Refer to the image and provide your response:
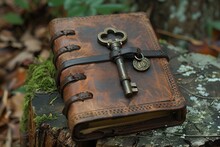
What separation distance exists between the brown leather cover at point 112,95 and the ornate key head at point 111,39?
0.02 metres

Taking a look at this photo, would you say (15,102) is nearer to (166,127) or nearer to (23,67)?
(23,67)

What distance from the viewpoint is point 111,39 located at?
6.10ft

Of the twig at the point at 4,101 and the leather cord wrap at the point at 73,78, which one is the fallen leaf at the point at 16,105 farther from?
the leather cord wrap at the point at 73,78

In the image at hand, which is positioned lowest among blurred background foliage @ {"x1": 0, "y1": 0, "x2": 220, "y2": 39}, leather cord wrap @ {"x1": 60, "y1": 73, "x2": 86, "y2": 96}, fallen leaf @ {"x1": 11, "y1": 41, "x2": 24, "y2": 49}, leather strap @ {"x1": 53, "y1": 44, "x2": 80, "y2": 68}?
leather cord wrap @ {"x1": 60, "y1": 73, "x2": 86, "y2": 96}

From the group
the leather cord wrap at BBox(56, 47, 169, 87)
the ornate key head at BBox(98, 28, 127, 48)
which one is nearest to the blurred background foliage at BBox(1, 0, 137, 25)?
the ornate key head at BBox(98, 28, 127, 48)

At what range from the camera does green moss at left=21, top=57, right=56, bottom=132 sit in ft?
6.46

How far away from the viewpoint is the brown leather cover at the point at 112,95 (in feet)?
5.28

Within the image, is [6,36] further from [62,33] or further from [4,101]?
[62,33]

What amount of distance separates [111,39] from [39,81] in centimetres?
40

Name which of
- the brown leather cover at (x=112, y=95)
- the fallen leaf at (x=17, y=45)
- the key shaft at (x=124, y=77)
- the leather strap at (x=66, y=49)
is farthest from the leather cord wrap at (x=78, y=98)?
the fallen leaf at (x=17, y=45)

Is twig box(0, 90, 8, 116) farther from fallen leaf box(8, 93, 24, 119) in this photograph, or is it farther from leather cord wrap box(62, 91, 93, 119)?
leather cord wrap box(62, 91, 93, 119)

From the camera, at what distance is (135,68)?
175 cm

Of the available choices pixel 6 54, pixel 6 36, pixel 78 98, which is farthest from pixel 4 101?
pixel 78 98

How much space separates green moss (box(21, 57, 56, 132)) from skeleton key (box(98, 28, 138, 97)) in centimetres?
32
